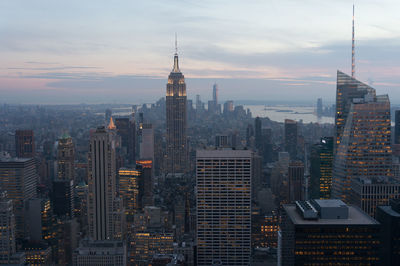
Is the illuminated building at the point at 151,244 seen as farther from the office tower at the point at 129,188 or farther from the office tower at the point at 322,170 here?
the office tower at the point at 322,170

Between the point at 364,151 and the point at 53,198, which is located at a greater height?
the point at 364,151

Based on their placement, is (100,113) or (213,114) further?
(213,114)

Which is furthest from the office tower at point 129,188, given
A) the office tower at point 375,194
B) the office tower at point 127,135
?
the office tower at point 375,194

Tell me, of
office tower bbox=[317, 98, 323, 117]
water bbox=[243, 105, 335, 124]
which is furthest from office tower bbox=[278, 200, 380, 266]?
office tower bbox=[317, 98, 323, 117]

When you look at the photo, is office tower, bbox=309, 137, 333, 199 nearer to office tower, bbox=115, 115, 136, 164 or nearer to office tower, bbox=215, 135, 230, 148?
office tower, bbox=215, 135, 230, 148

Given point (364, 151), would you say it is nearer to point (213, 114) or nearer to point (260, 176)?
point (260, 176)

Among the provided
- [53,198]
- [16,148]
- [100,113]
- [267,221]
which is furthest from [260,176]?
[16,148]
